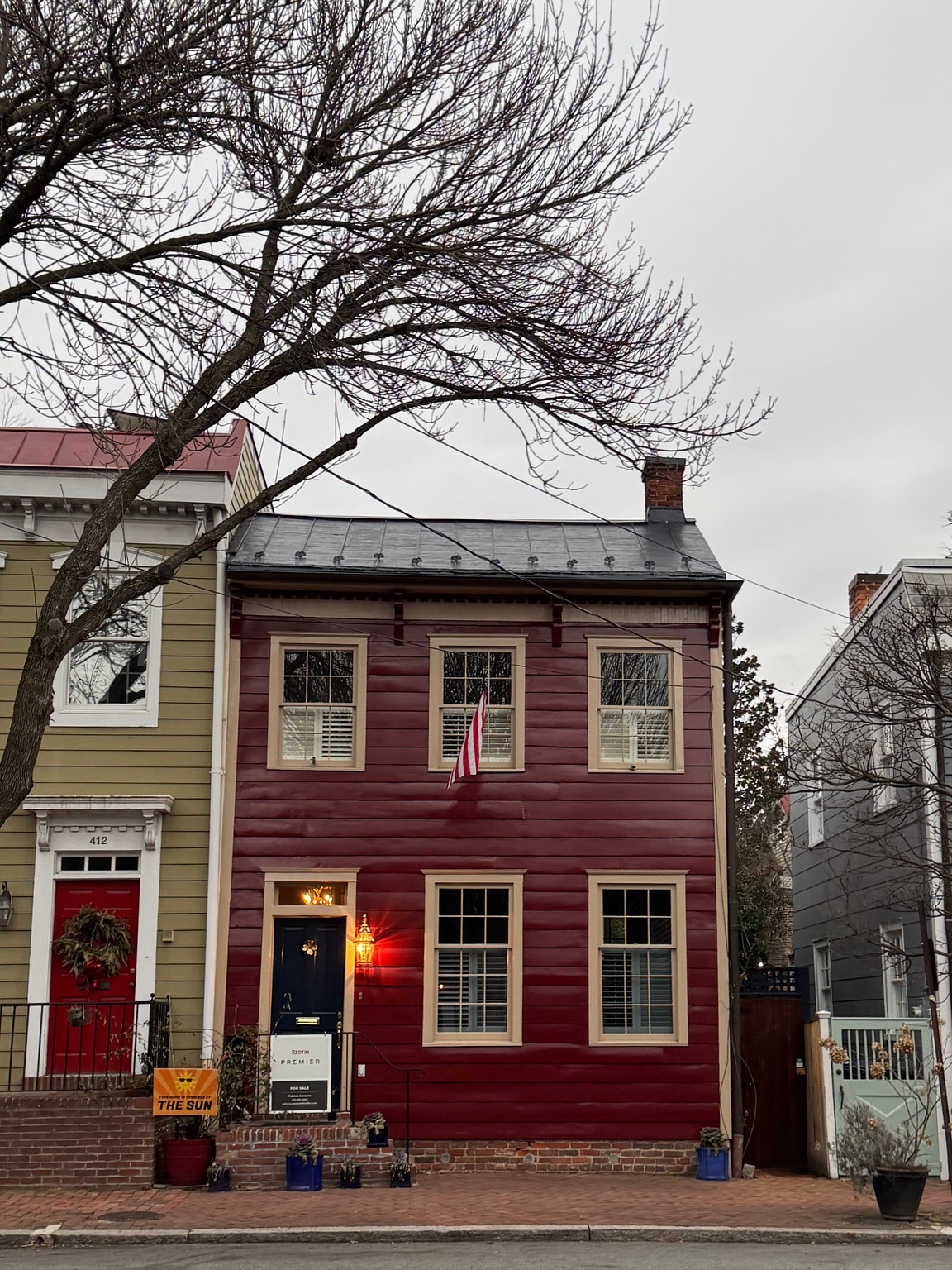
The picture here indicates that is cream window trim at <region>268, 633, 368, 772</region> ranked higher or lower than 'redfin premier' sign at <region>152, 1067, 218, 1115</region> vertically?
higher

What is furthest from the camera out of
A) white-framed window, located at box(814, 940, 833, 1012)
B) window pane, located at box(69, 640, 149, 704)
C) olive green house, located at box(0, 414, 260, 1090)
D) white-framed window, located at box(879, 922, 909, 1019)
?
white-framed window, located at box(814, 940, 833, 1012)

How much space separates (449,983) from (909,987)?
5.85 m

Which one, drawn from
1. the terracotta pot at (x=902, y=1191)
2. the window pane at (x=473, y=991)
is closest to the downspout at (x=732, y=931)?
the window pane at (x=473, y=991)

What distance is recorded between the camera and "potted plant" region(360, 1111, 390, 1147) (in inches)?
579

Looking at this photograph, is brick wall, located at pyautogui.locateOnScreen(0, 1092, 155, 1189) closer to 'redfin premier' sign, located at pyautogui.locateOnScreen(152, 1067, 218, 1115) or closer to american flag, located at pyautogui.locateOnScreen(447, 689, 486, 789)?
'redfin premier' sign, located at pyautogui.locateOnScreen(152, 1067, 218, 1115)

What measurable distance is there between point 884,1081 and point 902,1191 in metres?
3.68

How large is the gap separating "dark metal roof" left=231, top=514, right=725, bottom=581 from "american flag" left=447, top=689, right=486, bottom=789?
1.65 m

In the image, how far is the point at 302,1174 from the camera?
14.1 metres

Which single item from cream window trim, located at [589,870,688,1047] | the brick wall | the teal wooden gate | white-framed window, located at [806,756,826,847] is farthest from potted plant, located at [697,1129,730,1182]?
white-framed window, located at [806,756,826,847]

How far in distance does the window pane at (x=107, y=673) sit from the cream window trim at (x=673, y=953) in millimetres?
5805

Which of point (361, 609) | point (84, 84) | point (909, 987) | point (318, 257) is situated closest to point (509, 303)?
point (318, 257)

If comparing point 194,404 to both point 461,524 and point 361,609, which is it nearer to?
point 361,609

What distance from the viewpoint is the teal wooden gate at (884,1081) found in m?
15.5

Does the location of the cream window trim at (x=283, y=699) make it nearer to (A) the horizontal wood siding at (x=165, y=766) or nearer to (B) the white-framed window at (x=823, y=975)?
(A) the horizontal wood siding at (x=165, y=766)
